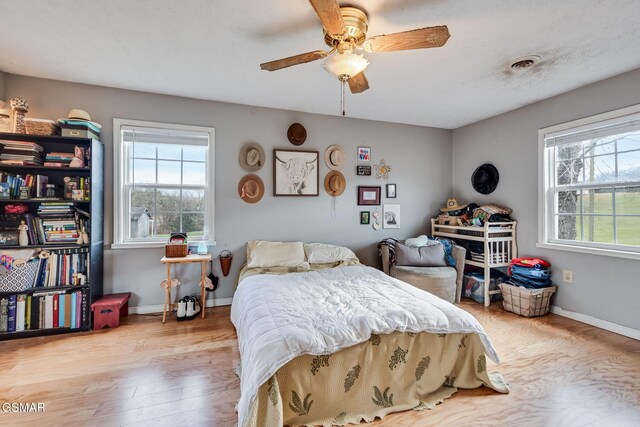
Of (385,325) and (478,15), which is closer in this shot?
(385,325)

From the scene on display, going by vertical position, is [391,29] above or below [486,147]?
above

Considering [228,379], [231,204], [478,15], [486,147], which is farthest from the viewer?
[486,147]

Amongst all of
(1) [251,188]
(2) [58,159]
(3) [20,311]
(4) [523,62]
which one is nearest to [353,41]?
(4) [523,62]

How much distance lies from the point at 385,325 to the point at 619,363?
1.97 meters

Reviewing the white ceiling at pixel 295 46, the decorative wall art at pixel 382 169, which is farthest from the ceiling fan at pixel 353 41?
the decorative wall art at pixel 382 169

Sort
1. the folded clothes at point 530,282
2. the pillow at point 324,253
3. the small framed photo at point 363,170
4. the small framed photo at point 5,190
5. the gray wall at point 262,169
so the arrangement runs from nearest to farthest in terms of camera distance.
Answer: the small framed photo at point 5,190 → the gray wall at point 262,169 → the folded clothes at point 530,282 → the pillow at point 324,253 → the small framed photo at point 363,170

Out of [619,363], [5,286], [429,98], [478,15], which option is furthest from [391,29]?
[5,286]

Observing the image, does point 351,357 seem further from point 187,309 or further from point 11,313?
point 11,313

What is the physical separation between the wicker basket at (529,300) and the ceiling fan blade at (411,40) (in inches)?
110

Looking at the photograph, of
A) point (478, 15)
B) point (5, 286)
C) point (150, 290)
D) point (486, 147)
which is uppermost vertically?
point (478, 15)

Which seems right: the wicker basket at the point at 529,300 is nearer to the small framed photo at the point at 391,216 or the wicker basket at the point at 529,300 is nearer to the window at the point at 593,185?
the window at the point at 593,185

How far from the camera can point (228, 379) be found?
6.35 feet

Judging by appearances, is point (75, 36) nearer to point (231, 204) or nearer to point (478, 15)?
point (231, 204)

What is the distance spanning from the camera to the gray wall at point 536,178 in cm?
259
